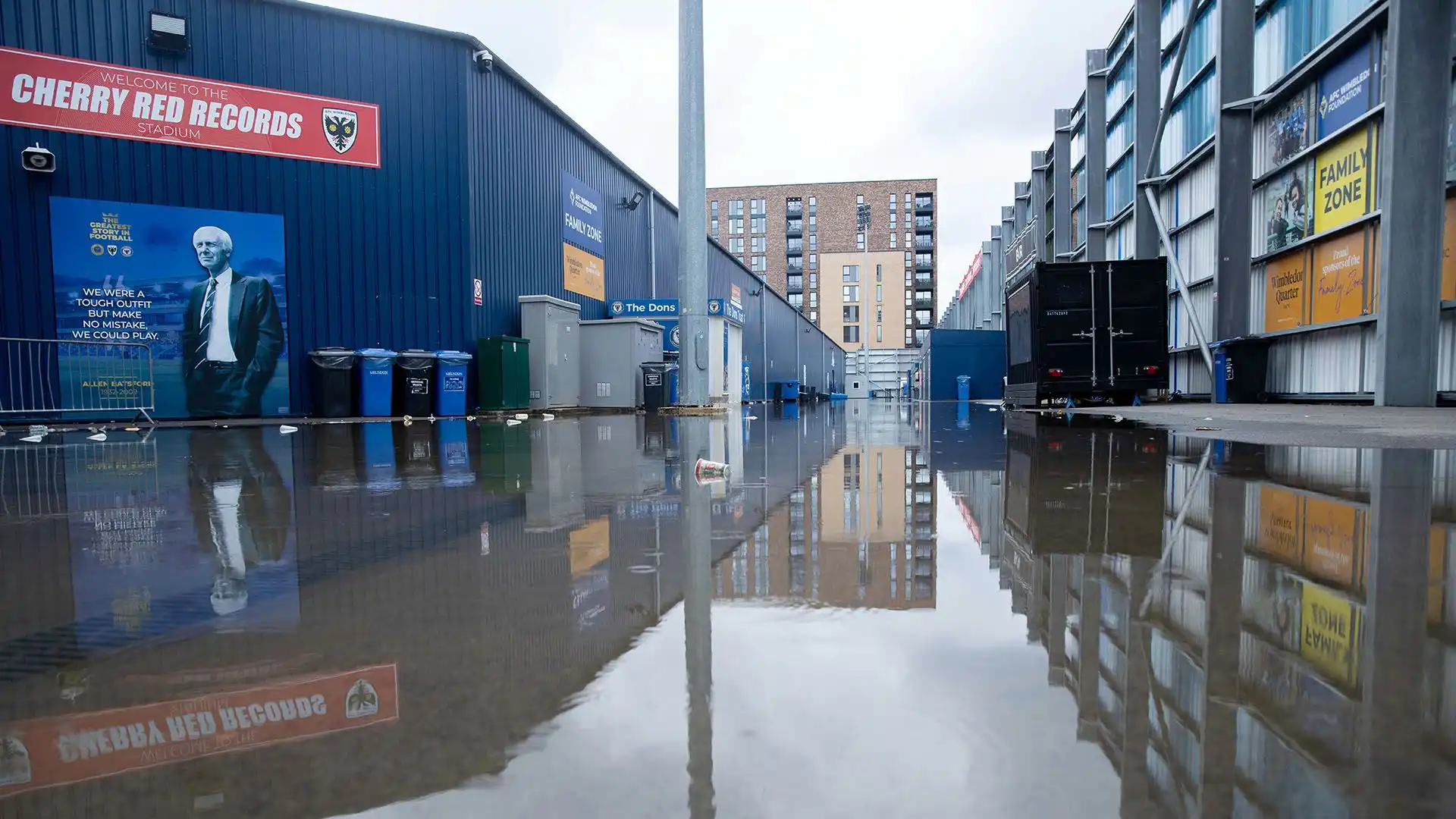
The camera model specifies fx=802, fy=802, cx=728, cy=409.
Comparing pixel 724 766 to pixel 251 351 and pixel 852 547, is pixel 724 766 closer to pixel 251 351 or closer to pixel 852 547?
pixel 852 547

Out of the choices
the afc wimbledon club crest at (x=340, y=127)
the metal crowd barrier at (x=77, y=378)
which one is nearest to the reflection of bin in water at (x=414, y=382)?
the metal crowd barrier at (x=77, y=378)

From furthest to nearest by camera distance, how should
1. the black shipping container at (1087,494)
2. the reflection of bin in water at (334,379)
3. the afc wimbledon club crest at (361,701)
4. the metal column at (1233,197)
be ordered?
the metal column at (1233,197) < the reflection of bin in water at (334,379) < the black shipping container at (1087,494) < the afc wimbledon club crest at (361,701)

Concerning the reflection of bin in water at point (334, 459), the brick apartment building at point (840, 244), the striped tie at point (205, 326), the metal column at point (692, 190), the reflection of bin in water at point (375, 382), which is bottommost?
the reflection of bin in water at point (334, 459)

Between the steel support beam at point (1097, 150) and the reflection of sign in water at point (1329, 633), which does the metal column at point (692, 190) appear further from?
the steel support beam at point (1097, 150)

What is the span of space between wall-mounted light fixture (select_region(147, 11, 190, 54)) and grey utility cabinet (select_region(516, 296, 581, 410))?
654 cm

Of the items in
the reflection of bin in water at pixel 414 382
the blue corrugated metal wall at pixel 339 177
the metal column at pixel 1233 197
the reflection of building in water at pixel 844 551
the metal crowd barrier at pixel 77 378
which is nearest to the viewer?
the reflection of building in water at pixel 844 551

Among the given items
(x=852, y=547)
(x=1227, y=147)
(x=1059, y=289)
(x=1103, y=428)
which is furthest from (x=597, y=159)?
(x=852, y=547)

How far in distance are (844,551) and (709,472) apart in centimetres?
189

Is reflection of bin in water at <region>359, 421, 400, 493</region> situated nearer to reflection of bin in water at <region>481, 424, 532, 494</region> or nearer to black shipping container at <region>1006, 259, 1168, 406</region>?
reflection of bin in water at <region>481, 424, 532, 494</region>

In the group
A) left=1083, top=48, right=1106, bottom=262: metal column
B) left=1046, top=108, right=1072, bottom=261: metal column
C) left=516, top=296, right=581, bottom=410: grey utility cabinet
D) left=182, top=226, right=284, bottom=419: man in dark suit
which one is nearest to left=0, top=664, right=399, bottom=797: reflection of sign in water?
left=182, top=226, right=284, bottom=419: man in dark suit

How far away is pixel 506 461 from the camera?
4742 millimetres

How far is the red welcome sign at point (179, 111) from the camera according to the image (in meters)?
11.2

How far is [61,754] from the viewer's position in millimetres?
927

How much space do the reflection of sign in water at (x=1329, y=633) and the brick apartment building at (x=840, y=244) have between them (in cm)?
7645
